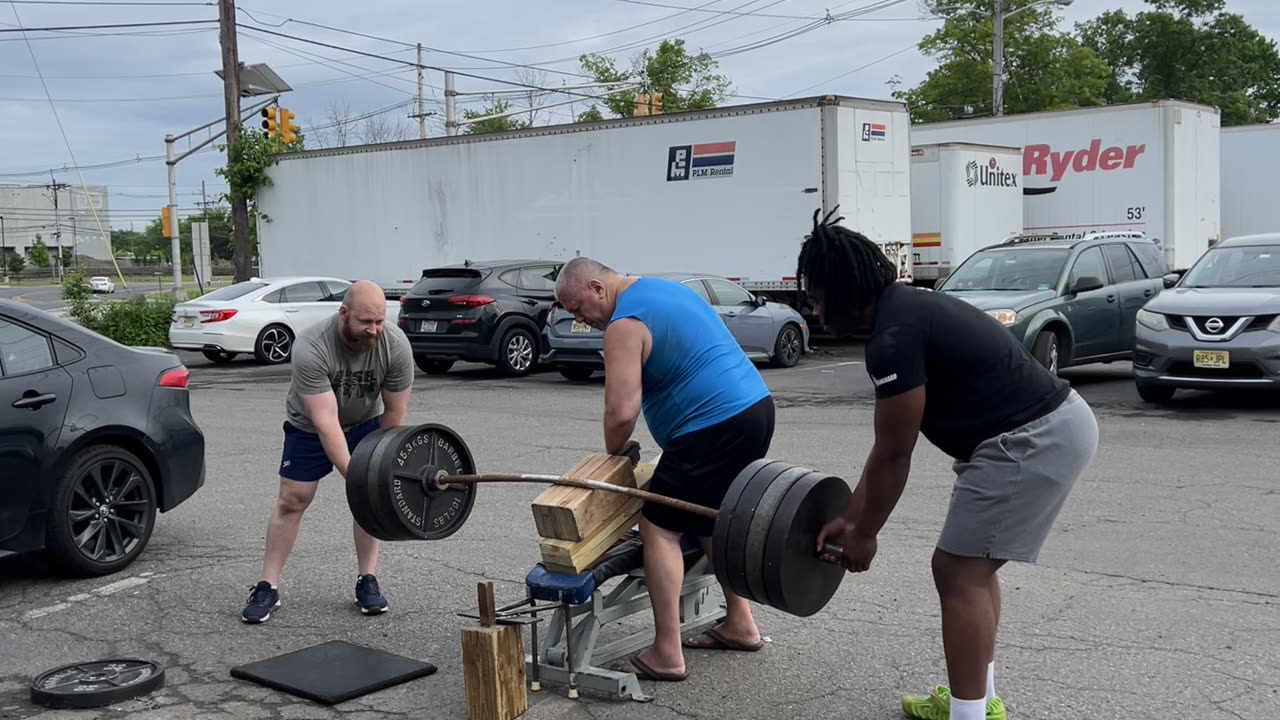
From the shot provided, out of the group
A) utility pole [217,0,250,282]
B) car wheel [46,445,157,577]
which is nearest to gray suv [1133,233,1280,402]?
car wheel [46,445,157,577]

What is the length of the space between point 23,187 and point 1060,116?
131896 mm

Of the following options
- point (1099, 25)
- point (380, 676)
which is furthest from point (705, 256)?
point (1099, 25)

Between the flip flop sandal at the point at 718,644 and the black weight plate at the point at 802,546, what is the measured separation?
3.39 ft

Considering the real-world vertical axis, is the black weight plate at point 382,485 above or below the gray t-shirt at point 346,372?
below

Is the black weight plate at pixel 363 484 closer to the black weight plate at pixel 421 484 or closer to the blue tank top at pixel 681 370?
the black weight plate at pixel 421 484

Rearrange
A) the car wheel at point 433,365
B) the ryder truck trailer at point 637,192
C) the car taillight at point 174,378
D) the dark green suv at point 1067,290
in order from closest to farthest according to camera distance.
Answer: the car taillight at point 174,378 < the dark green suv at point 1067,290 < the car wheel at point 433,365 < the ryder truck trailer at point 637,192

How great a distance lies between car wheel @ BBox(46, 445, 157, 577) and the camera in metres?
6.40

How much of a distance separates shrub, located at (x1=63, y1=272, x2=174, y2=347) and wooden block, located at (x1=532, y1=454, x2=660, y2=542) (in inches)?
766

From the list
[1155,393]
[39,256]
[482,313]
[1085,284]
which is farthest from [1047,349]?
[39,256]

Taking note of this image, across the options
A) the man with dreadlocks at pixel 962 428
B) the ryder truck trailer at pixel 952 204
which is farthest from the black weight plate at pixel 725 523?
the ryder truck trailer at pixel 952 204

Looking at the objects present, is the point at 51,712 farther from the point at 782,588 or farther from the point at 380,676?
the point at 782,588

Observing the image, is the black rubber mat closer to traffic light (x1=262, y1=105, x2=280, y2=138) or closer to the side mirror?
the side mirror

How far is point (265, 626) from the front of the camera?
5812mm

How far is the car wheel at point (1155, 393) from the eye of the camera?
12.6 meters
